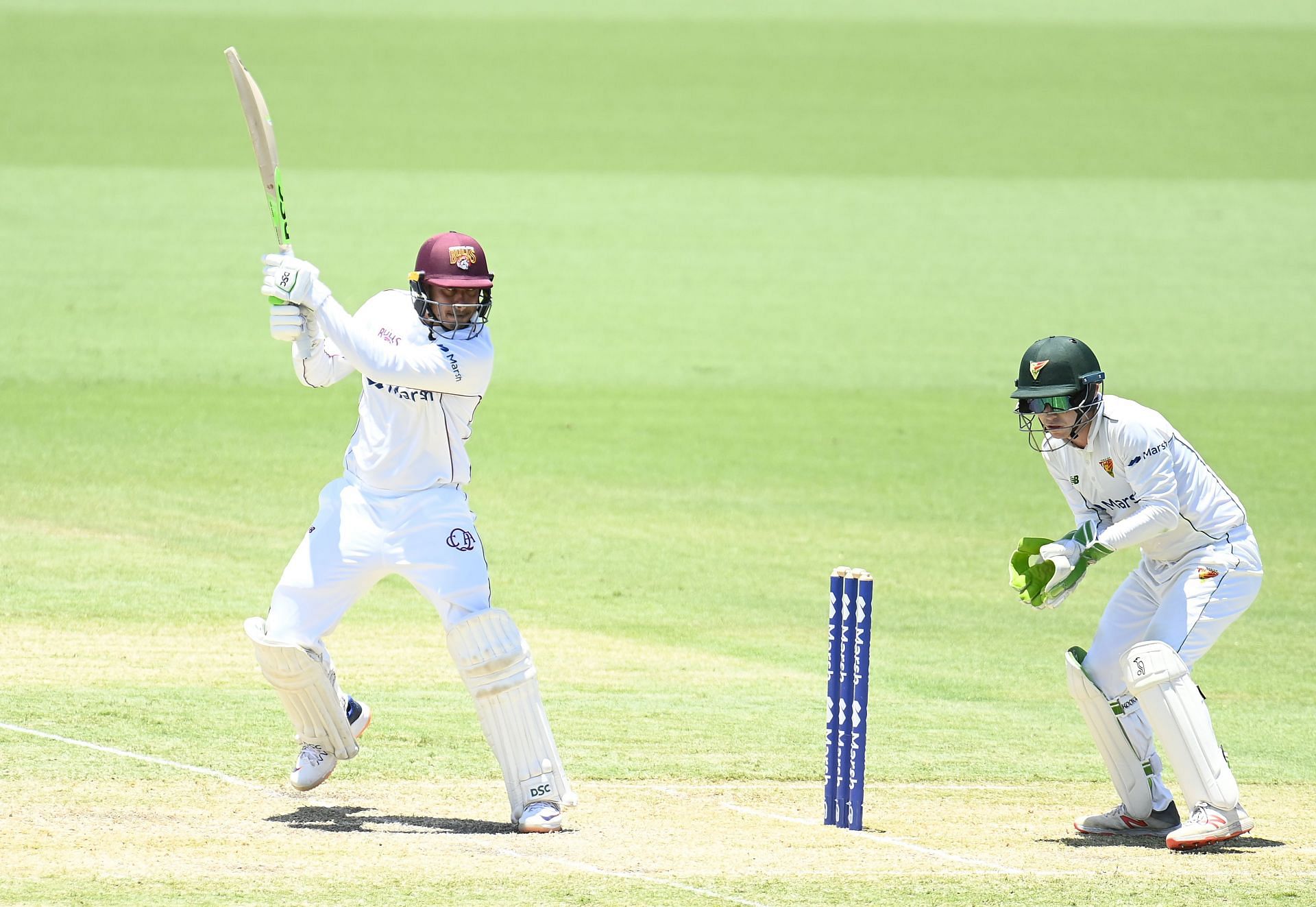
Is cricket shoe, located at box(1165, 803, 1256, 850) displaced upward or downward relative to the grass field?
downward

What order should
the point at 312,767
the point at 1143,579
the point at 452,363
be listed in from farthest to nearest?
1. the point at 1143,579
2. the point at 312,767
3. the point at 452,363

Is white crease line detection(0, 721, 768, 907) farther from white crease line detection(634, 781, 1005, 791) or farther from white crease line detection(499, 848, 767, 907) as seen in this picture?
white crease line detection(634, 781, 1005, 791)

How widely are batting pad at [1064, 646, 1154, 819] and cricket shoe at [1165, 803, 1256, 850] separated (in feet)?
1.03

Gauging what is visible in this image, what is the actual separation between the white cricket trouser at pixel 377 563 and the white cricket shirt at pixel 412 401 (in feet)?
A: 0.39

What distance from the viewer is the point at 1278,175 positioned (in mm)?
33719

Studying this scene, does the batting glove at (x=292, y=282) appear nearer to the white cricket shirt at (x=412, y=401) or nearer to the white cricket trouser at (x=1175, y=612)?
the white cricket shirt at (x=412, y=401)

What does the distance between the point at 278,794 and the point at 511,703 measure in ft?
3.89

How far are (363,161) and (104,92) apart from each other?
5803 millimetres

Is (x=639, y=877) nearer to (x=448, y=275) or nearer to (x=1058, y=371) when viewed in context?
(x=448, y=275)

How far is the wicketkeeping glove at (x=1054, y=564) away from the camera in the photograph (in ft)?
26.4

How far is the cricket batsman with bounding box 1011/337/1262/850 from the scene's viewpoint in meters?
7.88

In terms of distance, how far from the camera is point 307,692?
809 centimetres

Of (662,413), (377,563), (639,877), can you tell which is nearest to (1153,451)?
(639,877)

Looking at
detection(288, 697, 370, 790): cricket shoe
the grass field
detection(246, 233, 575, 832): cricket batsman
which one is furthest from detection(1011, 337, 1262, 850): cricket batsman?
detection(288, 697, 370, 790): cricket shoe
